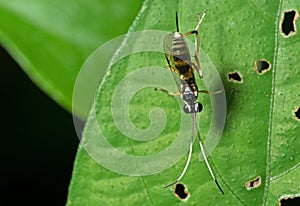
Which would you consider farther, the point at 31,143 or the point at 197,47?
the point at 31,143

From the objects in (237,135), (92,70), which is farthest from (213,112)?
(92,70)

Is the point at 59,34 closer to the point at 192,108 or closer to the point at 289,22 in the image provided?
the point at 192,108

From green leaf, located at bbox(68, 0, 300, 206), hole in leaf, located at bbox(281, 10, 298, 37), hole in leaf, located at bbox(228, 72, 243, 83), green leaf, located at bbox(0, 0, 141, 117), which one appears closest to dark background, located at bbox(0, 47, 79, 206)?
green leaf, located at bbox(0, 0, 141, 117)

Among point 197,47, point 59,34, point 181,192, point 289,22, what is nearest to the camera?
point 289,22

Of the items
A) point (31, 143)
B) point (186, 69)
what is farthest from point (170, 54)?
point (31, 143)

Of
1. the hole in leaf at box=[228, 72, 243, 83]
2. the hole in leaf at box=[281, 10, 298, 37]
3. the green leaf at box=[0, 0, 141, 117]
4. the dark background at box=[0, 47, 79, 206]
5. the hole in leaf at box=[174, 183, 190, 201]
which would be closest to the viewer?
the hole in leaf at box=[281, 10, 298, 37]

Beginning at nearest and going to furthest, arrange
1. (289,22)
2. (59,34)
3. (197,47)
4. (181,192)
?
(289,22), (197,47), (181,192), (59,34)

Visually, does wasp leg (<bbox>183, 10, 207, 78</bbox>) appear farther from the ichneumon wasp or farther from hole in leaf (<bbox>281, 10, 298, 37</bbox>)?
hole in leaf (<bbox>281, 10, 298, 37</bbox>)
